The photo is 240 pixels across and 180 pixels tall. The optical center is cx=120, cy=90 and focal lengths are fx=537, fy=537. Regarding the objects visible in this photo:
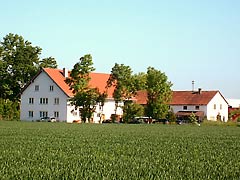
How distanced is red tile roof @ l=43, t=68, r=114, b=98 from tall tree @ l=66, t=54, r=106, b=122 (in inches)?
73.4

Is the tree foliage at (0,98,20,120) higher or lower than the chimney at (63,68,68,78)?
lower

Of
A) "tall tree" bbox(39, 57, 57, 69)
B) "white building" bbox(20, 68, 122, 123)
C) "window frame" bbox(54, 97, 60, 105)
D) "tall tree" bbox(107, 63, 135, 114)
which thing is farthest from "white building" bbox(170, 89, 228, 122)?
"window frame" bbox(54, 97, 60, 105)

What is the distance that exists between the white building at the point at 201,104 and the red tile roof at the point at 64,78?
14.9 meters

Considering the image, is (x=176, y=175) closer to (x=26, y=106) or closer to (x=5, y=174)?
(x=5, y=174)

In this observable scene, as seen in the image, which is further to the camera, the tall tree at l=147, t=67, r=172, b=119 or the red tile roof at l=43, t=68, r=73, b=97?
the tall tree at l=147, t=67, r=172, b=119

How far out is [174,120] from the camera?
78938mm

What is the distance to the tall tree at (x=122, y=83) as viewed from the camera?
79000 millimetres

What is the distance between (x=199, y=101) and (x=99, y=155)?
75.0 metres

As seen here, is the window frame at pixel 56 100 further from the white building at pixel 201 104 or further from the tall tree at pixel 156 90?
the white building at pixel 201 104

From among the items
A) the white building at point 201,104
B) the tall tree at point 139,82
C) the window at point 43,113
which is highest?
the tall tree at point 139,82

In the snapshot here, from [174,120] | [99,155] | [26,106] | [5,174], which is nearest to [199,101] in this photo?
[174,120]

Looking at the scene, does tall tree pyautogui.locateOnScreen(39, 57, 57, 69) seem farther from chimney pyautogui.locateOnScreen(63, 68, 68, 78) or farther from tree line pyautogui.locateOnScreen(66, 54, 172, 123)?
tree line pyautogui.locateOnScreen(66, 54, 172, 123)

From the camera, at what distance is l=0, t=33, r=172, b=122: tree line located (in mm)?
76188

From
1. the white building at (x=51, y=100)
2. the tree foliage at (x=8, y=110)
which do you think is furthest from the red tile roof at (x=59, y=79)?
the tree foliage at (x=8, y=110)
